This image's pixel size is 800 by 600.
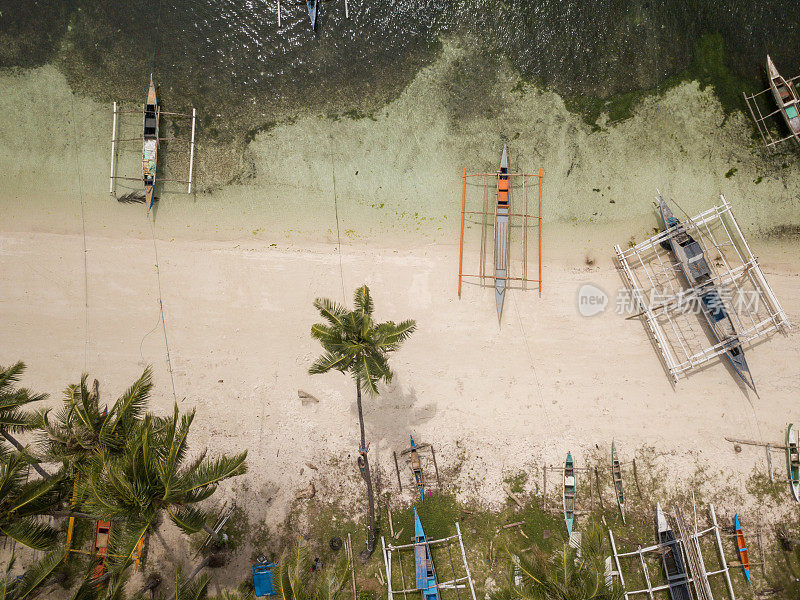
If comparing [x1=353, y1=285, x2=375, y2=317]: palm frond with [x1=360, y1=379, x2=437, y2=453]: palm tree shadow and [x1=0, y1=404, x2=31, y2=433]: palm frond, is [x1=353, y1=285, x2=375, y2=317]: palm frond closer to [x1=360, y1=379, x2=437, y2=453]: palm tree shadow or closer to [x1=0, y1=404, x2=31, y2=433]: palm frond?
[x1=360, y1=379, x2=437, y2=453]: palm tree shadow

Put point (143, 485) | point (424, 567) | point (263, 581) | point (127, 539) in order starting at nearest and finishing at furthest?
point (127, 539), point (143, 485), point (263, 581), point (424, 567)

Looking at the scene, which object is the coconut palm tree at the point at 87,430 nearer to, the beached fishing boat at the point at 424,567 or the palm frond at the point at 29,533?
the palm frond at the point at 29,533

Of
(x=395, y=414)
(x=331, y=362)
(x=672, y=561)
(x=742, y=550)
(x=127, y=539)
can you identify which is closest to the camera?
(x=127, y=539)

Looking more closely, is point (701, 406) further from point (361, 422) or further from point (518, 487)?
point (361, 422)

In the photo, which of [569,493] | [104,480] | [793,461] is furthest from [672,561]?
[104,480]

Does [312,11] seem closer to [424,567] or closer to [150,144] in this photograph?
[150,144]

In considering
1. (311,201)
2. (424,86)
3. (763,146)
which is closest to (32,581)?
(311,201)
